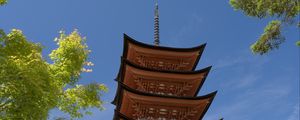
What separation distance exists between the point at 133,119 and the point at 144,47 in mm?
5106

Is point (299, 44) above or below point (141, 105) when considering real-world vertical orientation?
below

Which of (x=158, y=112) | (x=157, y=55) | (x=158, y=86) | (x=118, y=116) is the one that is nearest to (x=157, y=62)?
(x=157, y=55)

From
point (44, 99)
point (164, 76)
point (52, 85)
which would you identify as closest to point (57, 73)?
point (52, 85)

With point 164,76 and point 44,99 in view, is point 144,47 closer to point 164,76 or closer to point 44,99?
point 164,76

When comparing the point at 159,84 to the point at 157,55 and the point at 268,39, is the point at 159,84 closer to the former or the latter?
the point at 157,55

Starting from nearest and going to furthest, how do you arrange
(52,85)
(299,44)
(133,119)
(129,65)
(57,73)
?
(299,44) < (52,85) < (57,73) < (133,119) < (129,65)

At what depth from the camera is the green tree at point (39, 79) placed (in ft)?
36.6

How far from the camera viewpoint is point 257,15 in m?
11.9

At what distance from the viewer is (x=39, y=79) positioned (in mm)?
11344

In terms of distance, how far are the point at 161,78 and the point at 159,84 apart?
0.39 m

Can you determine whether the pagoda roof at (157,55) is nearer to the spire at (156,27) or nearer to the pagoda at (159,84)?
the pagoda at (159,84)

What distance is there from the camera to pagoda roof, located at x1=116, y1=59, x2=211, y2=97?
2186 centimetres

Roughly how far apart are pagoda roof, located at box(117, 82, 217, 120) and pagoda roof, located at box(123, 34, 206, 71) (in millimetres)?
3477

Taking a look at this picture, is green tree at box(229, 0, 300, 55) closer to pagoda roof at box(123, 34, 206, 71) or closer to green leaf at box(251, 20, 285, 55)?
green leaf at box(251, 20, 285, 55)
